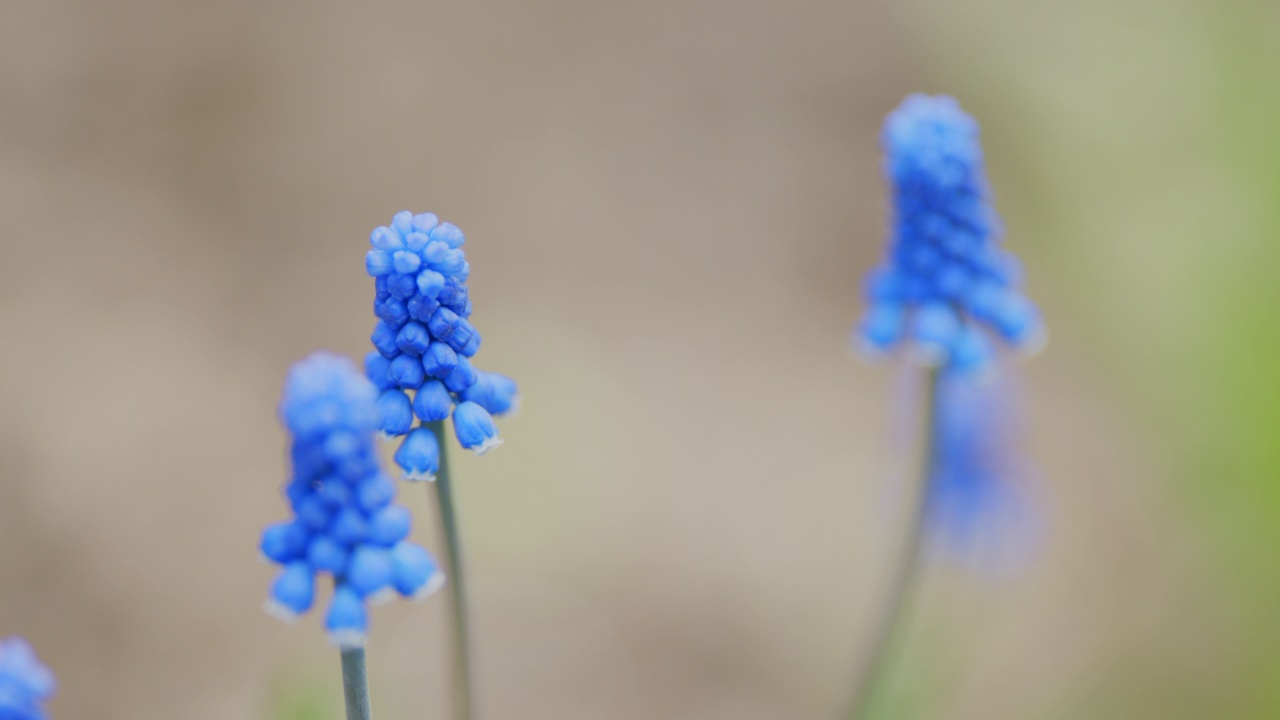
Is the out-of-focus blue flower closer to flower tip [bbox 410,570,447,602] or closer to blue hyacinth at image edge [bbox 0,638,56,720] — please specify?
flower tip [bbox 410,570,447,602]

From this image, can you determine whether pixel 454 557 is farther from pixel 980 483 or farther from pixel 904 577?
pixel 980 483

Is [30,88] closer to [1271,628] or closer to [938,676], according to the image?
[938,676]

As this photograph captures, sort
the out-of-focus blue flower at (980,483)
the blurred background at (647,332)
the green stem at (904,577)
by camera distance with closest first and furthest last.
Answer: the green stem at (904,577) < the out-of-focus blue flower at (980,483) < the blurred background at (647,332)

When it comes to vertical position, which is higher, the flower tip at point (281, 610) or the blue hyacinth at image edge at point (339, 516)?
the blue hyacinth at image edge at point (339, 516)

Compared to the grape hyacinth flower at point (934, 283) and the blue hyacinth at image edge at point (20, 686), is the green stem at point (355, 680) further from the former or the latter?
the grape hyacinth flower at point (934, 283)

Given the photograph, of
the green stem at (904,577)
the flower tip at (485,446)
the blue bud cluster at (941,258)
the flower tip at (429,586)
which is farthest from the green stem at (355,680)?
the blue bud cluster at (941,258)

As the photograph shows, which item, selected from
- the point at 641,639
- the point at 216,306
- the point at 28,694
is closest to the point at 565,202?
the point at 216,306

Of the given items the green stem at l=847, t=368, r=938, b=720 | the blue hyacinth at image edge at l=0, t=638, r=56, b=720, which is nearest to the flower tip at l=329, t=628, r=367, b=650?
the blue hyacinth at image edge at l=0, t=638, r=56, b=720
